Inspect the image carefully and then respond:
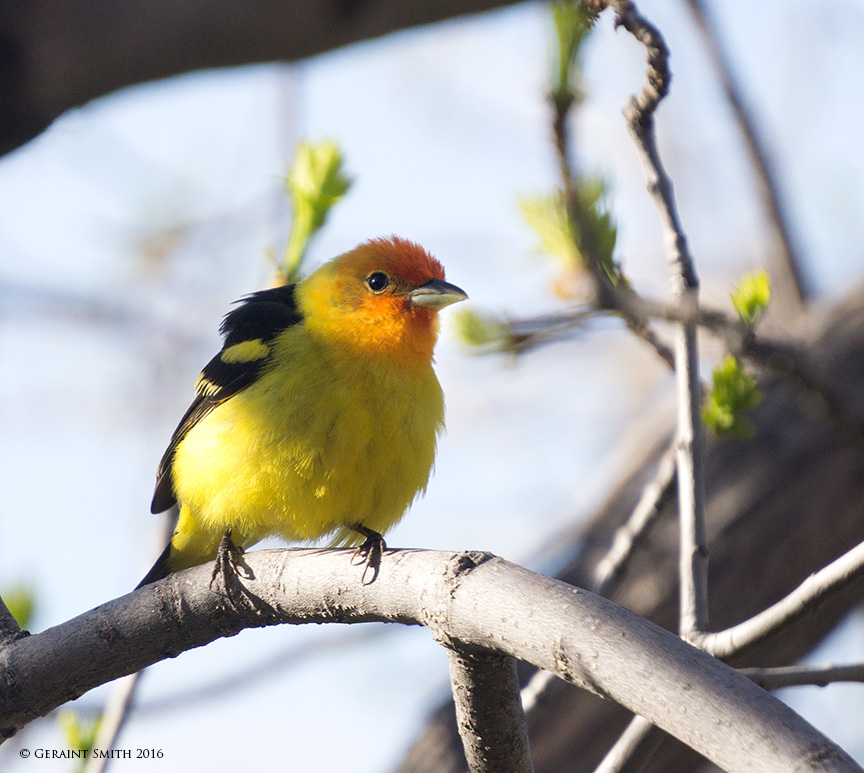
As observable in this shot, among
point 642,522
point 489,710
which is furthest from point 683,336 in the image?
point 489,710

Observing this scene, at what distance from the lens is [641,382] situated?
10.3 meters

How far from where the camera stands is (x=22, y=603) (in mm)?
3832

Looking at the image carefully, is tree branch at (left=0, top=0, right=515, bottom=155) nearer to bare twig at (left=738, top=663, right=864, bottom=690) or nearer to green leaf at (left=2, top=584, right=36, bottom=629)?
green leaf at (left=2, top=584, right=36, bottom=629)

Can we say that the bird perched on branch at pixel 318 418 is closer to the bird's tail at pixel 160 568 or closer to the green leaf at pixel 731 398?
the bird's tail at pixel 160 568

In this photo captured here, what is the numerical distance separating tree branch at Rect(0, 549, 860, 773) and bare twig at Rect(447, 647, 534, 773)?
0.12m

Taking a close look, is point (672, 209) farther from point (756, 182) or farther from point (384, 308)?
point (756, 182)

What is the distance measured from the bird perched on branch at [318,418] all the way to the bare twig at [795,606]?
4.70ft

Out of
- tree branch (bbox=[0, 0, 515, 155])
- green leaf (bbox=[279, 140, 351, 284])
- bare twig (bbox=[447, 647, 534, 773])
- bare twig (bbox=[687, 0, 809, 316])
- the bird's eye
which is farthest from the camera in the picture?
bare twig (bbox=[687, 0, 809, 316])

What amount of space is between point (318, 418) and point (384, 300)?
959 millimetres

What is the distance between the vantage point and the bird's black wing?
433cm

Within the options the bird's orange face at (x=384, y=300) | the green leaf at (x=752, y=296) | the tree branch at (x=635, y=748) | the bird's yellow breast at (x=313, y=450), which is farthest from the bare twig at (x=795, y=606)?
the bird's orange face at (x=384, y=300)

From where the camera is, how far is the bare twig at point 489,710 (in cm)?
228

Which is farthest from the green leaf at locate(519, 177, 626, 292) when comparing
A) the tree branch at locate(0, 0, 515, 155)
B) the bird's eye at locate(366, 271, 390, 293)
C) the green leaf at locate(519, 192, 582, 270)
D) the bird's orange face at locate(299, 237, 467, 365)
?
the bird's eye at locate(366, 271, 390, 293)

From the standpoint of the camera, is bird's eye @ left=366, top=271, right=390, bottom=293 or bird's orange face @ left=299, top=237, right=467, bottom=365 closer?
bird's orange face @ left=299, top=237, right=467, bottom=365
